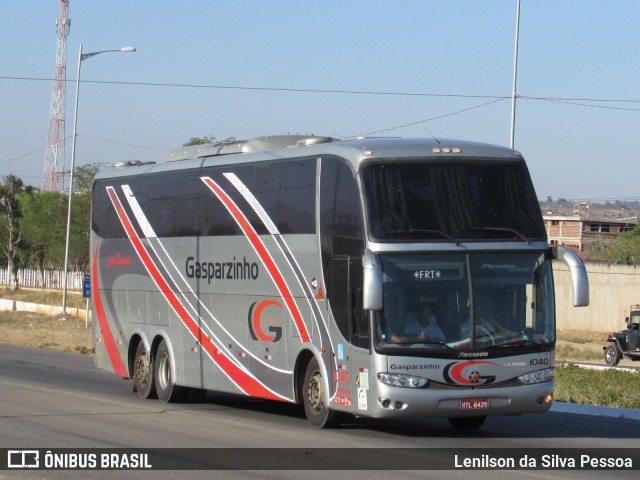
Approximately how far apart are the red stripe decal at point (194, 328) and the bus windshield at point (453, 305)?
304cm

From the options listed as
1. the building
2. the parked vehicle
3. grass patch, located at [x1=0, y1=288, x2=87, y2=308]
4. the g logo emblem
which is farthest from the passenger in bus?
the building

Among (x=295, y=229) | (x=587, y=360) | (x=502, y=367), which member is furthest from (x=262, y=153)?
(x=587, y=360)

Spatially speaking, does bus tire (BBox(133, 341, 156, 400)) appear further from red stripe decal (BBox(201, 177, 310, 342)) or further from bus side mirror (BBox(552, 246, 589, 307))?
bus side mirror (BBox(552, 246, 589, 307))

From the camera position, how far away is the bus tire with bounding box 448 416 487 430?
15.2m

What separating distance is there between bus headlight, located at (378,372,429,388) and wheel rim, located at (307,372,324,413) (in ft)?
5.62

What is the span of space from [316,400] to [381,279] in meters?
2.70

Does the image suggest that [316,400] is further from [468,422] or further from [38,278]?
[38,278]

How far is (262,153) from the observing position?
55.3 feet

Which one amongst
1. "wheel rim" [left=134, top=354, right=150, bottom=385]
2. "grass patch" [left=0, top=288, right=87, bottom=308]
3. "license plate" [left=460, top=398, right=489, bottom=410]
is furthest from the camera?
"grass patch" [left=0, top=288, right=87, bottom=308]

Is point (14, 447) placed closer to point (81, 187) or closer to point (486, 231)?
point (486, 231)

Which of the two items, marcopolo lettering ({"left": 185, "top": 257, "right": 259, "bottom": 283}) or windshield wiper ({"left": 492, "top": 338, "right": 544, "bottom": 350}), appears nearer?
windshield wiper ({"left": 492, "top": 338, "right": 544, "bottom": 350})

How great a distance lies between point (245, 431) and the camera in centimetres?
1471

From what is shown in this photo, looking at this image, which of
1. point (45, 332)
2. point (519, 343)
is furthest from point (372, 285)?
point (45, 332)

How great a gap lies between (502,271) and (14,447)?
6245mm
